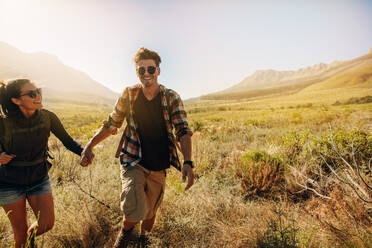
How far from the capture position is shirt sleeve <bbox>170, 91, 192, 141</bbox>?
2062 millimetres

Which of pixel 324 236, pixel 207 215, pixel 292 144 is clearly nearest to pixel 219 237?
pixel 207 215

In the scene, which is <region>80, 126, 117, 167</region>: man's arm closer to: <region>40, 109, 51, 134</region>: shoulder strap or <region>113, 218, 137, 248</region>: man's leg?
<region>40, 109, 51, 134</region>: shoulder strap

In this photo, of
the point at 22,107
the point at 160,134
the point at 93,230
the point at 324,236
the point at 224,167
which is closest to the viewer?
the point at 22,107

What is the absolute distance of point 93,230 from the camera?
94.0 inches

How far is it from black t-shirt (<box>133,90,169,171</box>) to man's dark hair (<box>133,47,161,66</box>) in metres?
0.42

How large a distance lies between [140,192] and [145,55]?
5.16 ft

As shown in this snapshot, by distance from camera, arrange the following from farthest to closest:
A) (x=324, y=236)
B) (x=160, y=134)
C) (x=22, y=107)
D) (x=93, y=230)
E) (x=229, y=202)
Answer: (x=229, y=202)
(x=93, y=230)
(x=160, y=134)
(x=324, y=236)
(x=22, y=107)

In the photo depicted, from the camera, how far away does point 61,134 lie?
7.50 feet

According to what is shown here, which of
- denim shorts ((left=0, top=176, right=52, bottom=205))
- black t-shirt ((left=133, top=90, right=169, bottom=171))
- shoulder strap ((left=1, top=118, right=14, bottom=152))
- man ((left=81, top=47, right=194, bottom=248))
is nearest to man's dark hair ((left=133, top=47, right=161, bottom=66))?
man ((left=81, top=47, right=194, bottom=248))

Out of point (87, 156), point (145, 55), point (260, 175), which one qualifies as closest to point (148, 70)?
point (145, 55)

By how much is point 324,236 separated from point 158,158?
2041 millimetres

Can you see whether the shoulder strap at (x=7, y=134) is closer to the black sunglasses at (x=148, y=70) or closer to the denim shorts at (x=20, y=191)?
the denim shorts at (x=20, y=191)

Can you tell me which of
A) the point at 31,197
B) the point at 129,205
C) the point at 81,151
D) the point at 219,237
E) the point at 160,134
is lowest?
the point at 219,237

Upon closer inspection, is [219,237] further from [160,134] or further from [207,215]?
[160,134]
